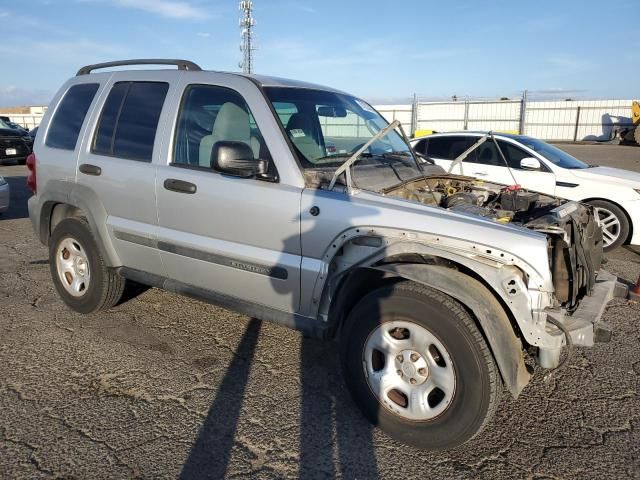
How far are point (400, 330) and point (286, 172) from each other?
1198 millimetres

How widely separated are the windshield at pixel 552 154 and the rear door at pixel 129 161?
600 centimetres

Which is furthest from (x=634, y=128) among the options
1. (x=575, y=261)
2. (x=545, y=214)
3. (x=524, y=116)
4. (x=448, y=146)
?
(x=575, y=261)

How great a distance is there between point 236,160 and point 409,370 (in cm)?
160

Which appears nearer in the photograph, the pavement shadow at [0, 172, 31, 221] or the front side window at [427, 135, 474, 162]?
the front side window at [427, 135, 474, 162]

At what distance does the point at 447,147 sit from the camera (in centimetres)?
853

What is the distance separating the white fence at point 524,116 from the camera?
31297 millimetres

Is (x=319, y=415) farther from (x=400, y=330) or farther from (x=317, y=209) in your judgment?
(x=317, y=209)

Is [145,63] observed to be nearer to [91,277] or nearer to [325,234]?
[91,277]

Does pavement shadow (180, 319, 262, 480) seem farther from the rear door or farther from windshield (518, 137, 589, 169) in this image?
windshield (518, 137, 589, 169)

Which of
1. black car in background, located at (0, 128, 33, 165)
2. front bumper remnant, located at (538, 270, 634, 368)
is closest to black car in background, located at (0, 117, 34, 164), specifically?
black car in background, located at (0, 128, 33, 165)

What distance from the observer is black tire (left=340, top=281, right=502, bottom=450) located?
259 cm

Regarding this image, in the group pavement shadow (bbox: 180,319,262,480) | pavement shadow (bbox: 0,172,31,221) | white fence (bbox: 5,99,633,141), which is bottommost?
pavement shadow (bbox: 180,319,262,480)

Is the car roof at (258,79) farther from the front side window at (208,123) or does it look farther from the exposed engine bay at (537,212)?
the exposed engine bay at (537,212)

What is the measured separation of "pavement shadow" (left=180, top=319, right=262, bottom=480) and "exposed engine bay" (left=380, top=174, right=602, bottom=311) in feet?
5.34
